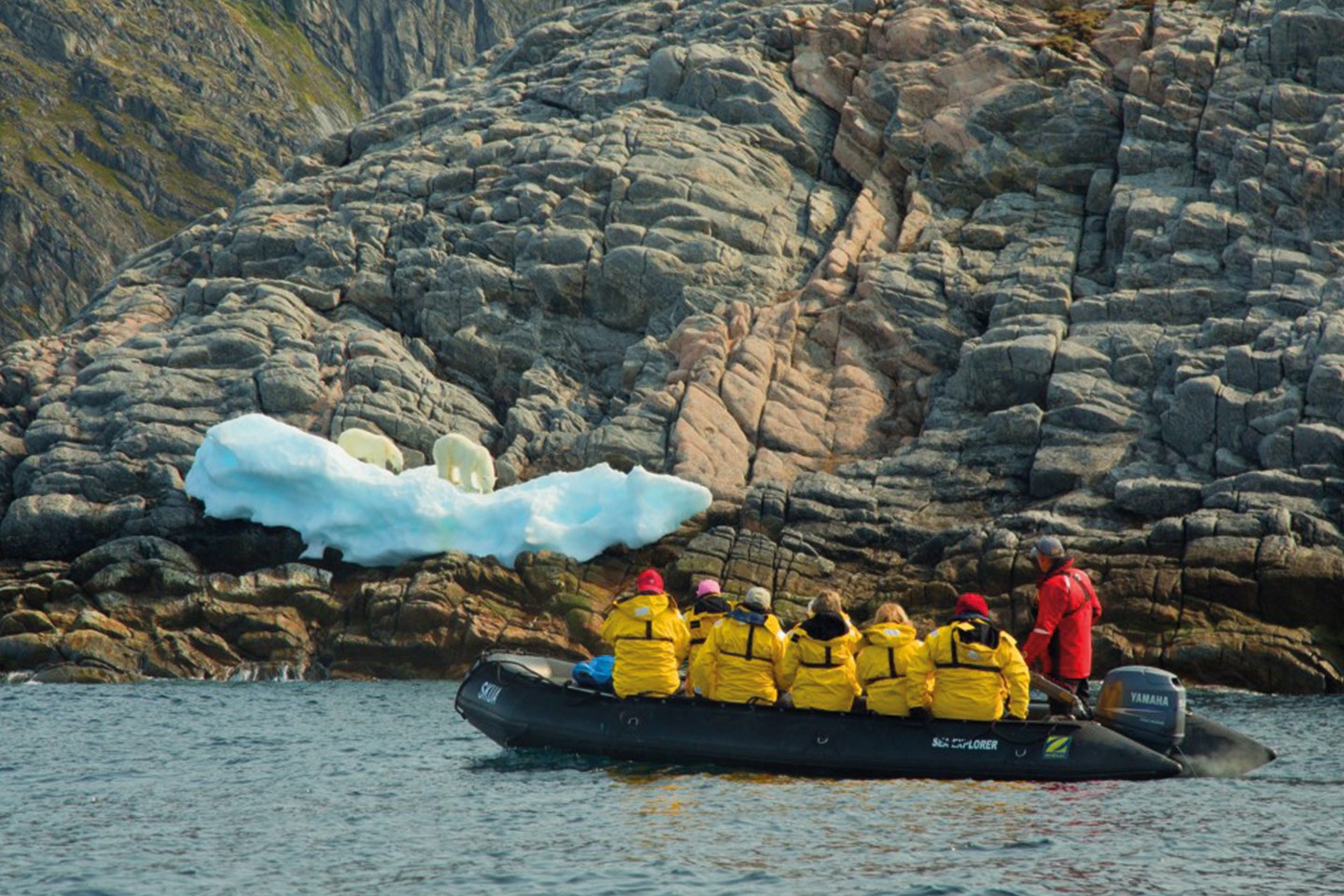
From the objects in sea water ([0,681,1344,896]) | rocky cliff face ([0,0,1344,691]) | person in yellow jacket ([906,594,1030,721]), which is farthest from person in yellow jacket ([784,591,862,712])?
rocky cliff face ([0,0,1344,691])

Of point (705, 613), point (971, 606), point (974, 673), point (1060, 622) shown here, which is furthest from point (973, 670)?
point (705, 613)

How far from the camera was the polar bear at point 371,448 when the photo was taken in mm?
39750

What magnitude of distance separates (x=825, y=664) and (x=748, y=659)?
109cm

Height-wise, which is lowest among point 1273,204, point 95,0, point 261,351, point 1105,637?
point 1105,637

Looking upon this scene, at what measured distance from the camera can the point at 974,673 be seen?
1908 centimetres

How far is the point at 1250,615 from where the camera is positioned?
33125 mm

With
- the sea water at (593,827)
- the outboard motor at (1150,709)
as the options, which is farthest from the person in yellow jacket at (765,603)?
the outboard motor at (1150,709)

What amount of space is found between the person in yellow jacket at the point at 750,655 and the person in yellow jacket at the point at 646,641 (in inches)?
32.6

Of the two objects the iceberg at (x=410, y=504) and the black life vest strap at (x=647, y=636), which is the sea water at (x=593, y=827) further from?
the iceberg at (x=410, y=504)

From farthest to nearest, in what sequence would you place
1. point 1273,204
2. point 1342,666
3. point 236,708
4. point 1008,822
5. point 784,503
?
point 1273,204 < point 784,503 < point 1342,666 < point 236,708 < point 1008,822

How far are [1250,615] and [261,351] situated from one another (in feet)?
86.9

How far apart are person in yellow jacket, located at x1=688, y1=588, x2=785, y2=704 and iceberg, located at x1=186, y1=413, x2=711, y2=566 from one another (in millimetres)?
16782

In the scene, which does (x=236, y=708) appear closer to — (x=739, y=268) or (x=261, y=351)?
(x=261, y=351)

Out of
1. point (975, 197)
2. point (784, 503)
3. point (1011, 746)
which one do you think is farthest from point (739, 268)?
point (1011, 746)
